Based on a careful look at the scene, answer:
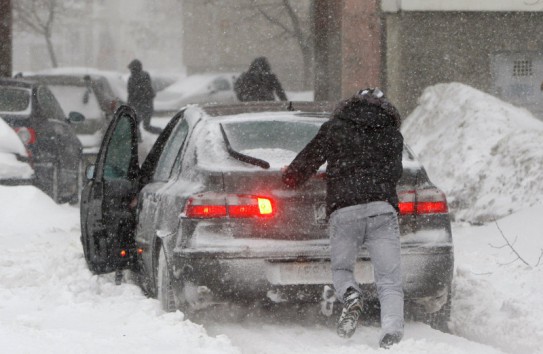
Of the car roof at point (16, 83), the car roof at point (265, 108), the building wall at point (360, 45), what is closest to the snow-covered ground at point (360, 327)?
the car roof at point (265, 108)

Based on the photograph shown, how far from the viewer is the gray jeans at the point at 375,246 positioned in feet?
22.0

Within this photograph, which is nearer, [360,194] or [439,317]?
[360,194]

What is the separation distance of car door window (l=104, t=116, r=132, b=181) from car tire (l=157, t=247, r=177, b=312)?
137 centimetres

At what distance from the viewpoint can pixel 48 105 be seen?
15.9m

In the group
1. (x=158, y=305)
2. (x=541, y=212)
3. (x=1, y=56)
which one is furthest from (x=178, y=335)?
(x=1, y=56)

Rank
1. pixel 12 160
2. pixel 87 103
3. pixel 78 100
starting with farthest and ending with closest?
pixel 78 100
pixel 87 103
pixel 12 160

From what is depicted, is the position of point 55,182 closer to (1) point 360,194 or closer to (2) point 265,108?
(2) point 265,108

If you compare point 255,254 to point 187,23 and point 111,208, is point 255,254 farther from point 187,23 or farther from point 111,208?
point 187,23

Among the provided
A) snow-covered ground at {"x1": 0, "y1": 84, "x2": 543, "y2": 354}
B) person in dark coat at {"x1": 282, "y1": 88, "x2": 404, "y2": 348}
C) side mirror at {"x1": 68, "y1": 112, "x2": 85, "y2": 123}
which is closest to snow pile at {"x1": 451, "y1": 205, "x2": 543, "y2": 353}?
snow-covered ground at {"x1": 0, "y1": 84, "x2": 543, "y2": 354}

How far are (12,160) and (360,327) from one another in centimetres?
796

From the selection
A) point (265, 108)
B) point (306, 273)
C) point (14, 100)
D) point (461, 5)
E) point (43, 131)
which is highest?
point (461, 5)

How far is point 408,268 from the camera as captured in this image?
713 centimetres

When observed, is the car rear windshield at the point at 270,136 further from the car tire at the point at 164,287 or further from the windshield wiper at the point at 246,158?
the car tire at the point at 164,287

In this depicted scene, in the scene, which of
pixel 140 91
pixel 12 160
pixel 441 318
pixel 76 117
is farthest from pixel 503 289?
pixel 140 91
